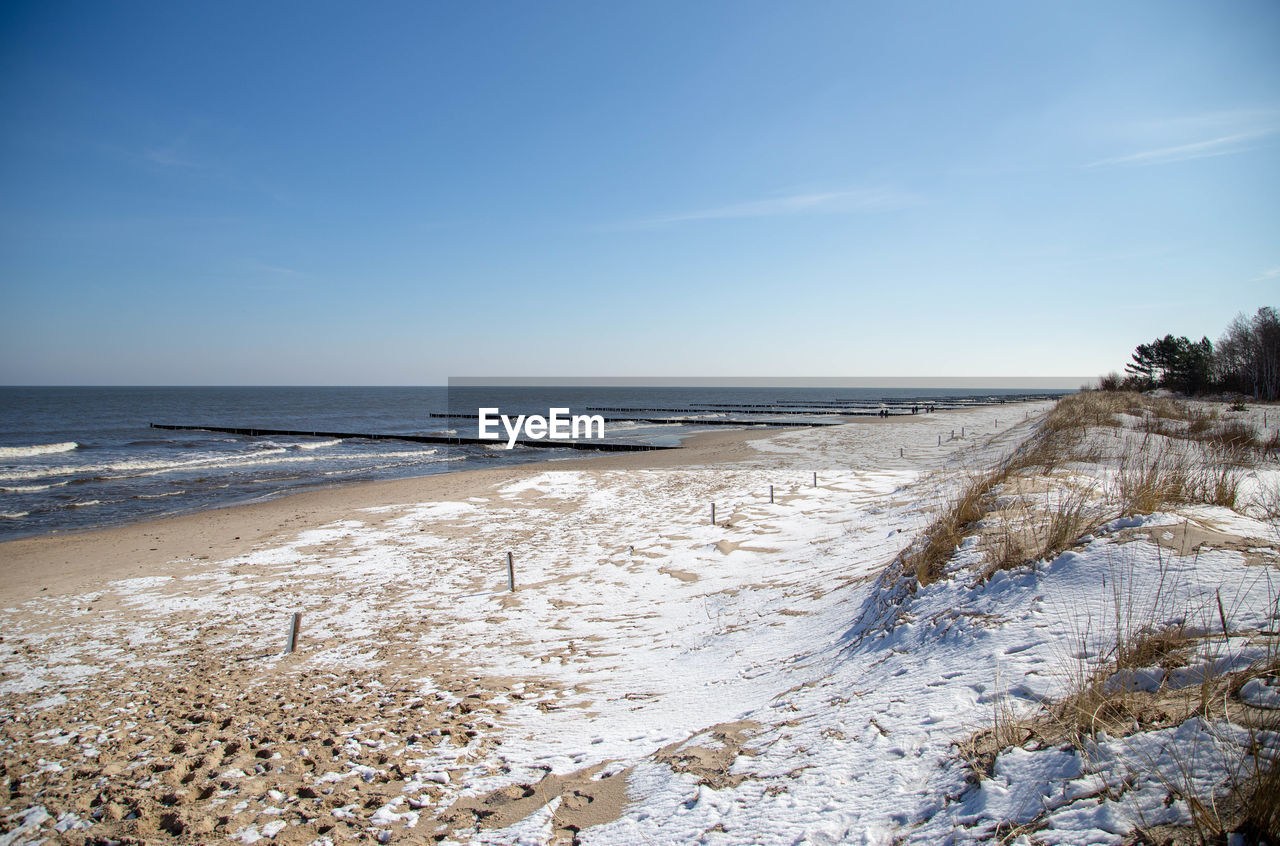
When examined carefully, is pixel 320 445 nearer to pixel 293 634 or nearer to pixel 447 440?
pixel 447 440

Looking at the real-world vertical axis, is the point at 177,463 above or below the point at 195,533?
above

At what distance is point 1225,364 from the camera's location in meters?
57.8

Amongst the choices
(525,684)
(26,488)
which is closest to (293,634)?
(525,684)

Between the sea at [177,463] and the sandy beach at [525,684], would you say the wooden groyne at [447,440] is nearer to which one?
the sea at [177,463]

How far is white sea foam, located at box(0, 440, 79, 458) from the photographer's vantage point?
34250mm

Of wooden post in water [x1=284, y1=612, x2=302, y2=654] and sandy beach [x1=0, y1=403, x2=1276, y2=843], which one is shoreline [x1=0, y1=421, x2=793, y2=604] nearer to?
sandy beach [x1=0, y1=403, x2=1276, y2=843]

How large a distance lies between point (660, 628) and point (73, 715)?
21.5ft

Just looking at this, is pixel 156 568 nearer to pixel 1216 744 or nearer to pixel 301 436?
pixel 1216 744

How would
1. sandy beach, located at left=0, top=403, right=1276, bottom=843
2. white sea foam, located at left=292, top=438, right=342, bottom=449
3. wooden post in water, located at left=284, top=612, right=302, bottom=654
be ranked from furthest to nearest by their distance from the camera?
white sea foam, located at left=292, top=438, right=342, bottom=449
wooden post in water, located at left=284, top=612, right=302, bottom=654
sandy beach, located at left=0, top=403, right=1276, bottom=843

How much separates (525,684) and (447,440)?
40.0m

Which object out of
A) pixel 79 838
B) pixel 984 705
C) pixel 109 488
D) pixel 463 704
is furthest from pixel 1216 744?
pixel 109 488

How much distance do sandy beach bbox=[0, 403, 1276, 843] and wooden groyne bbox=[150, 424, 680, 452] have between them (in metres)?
26.5

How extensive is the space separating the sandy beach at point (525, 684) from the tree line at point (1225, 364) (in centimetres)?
5863
